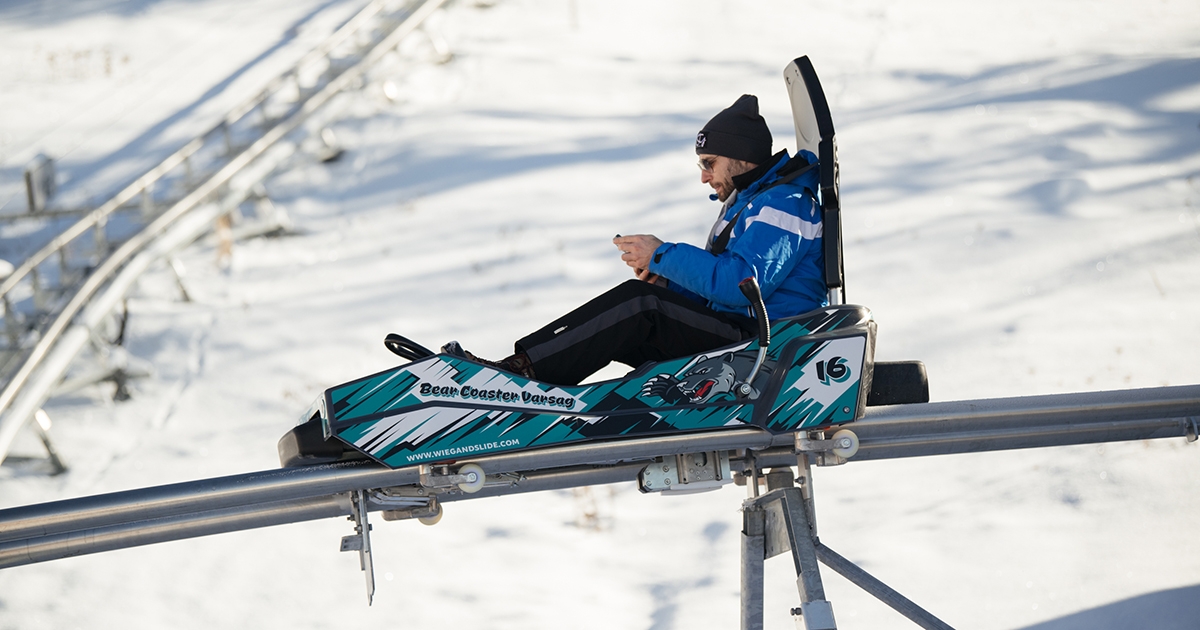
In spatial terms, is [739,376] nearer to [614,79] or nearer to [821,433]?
[821,433]

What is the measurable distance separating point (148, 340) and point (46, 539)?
6.07 meters

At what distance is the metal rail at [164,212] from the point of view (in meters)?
7.14

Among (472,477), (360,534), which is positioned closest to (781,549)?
(472,477)

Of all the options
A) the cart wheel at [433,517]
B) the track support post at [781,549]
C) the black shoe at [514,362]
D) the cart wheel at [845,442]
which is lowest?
the track support post at [781,549]

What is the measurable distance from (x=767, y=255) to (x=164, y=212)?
811 centimetres

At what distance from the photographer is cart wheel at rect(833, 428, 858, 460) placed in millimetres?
3230

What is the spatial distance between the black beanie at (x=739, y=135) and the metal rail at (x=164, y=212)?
587 centimetres

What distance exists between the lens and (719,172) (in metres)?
3.62

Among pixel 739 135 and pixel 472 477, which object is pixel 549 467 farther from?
pixel 739 135

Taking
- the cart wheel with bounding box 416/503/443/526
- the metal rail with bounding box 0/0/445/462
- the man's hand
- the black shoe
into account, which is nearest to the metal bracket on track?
the cart wheel with bounding box 416/503/443/526

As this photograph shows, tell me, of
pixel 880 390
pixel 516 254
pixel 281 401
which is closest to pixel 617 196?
pixel 516 254

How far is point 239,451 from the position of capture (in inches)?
280

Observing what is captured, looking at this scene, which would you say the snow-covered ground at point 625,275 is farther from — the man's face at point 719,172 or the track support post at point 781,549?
the man's face at point 719,172

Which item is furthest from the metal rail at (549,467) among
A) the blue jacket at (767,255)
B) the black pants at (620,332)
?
the blue jacket at (767,255)
